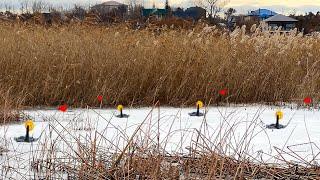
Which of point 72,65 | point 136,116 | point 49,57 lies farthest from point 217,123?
point 49,57

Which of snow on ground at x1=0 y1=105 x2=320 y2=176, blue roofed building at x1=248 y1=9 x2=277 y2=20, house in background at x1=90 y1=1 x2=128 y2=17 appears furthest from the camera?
blue roofed building at x1=248 y1=9 x2=277 y2=20

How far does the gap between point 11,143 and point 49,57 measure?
2.94 m

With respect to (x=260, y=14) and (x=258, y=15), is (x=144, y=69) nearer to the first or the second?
(x=258, y=15)

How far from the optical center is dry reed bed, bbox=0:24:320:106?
19.8ft

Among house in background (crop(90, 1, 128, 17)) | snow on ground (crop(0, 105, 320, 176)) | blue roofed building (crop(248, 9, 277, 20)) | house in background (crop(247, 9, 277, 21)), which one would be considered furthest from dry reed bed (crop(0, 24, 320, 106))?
blue roofed building (crop(248, 9, 277, 20))

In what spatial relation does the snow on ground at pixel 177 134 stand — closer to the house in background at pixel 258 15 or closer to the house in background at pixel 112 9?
the house in background at pixel 112 9

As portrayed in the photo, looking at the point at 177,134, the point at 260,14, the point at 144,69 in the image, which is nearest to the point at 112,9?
the point at 144,69

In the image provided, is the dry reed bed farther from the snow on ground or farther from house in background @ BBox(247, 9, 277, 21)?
house in background @ BBox(247, 9, 277, 21)

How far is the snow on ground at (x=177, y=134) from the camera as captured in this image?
3.02 meters

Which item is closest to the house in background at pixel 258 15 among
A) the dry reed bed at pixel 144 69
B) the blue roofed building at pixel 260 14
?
the blue roofed building at pixel 260 14

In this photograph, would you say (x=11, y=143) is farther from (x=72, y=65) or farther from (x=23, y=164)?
(x=72, y=65)

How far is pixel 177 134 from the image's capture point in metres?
3.95

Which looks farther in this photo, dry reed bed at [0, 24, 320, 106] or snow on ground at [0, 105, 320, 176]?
dry reed bed at [0, 24, 320, 106]

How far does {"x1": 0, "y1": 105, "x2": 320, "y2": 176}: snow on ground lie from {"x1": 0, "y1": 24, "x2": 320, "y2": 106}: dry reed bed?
1.89ft
